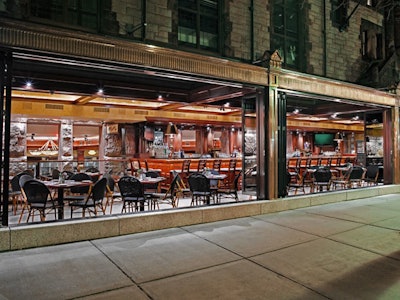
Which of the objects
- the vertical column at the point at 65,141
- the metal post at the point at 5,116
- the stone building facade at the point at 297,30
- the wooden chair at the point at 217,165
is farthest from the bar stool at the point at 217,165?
the metal post at the point at 5,116

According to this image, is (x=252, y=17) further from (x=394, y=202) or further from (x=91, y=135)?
(x=91, y=135)

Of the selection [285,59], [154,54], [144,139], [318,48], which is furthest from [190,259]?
[144,139]

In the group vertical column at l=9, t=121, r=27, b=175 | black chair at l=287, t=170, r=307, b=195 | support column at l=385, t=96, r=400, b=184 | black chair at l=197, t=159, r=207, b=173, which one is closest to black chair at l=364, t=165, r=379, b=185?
support column at l=385, t=96, r=400, b=184

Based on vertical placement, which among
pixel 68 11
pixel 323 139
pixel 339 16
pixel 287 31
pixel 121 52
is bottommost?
pixel 323 139

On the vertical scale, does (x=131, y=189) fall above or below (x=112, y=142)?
below

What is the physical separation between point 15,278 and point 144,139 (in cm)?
920

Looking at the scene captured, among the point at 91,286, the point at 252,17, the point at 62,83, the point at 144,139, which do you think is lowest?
the point at 91,286

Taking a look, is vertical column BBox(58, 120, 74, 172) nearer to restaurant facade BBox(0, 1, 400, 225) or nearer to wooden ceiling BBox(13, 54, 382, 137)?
restaurant facade BBox(0, 1, 400, 225)

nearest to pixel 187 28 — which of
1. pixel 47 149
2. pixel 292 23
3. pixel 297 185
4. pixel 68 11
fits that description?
pixel 68 11

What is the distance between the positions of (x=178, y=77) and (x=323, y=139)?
15.4m

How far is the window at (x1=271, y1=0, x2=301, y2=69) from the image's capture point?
842 cm

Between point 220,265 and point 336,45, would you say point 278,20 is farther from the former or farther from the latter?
point 220,265

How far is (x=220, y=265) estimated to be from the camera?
11.8ft

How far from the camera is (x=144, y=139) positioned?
12203 millimetres
